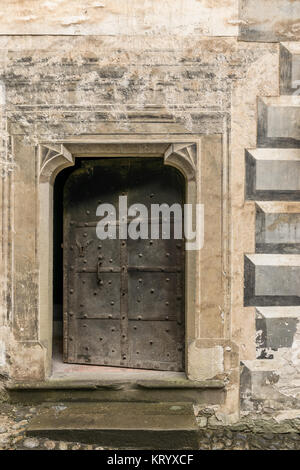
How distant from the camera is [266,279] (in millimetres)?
2949

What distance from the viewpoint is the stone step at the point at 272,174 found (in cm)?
294

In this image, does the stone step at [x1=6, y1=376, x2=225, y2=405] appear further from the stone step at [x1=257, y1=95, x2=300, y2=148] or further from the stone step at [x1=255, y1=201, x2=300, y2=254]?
the stone step at [x1=257, y1=95, x2=300, y2=148]

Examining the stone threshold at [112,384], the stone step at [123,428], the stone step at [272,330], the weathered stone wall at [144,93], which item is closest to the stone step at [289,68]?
the weathered stone wall at [144,93]

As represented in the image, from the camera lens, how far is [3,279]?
296 centimetres

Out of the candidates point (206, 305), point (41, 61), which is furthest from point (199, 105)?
point (206, 305)

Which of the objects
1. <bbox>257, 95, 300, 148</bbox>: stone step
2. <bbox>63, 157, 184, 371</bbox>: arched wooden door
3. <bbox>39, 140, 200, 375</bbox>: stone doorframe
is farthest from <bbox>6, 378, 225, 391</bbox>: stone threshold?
<bbox>257, 95, 300, 148</bbox>: stone step

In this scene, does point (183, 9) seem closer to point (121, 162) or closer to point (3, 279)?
point (121, 162)

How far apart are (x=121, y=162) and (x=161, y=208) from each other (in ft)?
1.81

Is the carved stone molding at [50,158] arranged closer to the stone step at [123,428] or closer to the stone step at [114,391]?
the stone step at [114,391]

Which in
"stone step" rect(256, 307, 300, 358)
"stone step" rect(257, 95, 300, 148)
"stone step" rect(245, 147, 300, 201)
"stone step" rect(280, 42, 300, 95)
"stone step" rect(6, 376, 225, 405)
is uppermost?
"stone step" rect(280, 42, 300, 95)

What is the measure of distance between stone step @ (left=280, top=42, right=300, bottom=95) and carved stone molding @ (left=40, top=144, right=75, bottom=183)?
1.82 m

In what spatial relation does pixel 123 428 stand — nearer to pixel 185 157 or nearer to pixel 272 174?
pixel 185 157

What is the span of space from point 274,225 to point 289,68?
1264 mm

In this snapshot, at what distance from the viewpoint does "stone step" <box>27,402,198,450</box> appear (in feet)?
8.27
